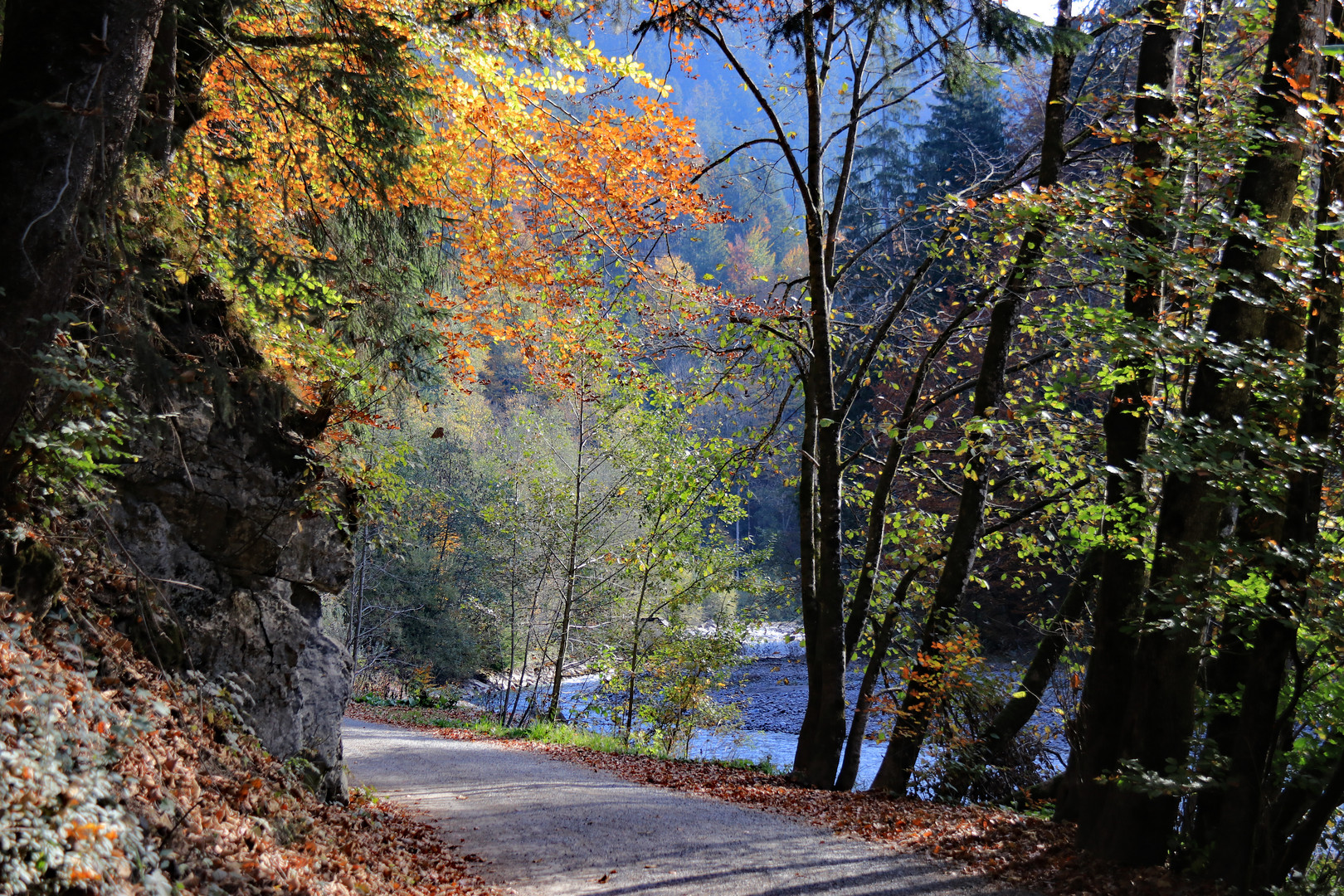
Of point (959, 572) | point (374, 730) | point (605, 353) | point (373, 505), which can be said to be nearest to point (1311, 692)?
point (959, 572)

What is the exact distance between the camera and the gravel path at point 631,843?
4.62m

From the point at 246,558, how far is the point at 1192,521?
5.97 metres

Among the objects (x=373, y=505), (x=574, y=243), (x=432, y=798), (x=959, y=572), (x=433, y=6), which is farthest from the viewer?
(x=574, y=243)

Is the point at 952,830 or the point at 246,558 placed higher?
the point at 246,558

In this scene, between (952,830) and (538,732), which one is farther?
(538,732)

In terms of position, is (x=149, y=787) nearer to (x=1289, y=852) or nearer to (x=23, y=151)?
(x=23, y=151)

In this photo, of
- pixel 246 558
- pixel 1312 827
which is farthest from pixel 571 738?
pixel 1312 827

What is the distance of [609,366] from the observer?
35.3 ft

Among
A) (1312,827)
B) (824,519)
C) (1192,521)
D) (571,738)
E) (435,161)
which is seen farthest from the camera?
(571,738)

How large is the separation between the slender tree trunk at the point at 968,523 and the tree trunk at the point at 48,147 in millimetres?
6527

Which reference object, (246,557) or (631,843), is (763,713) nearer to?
(631,843)

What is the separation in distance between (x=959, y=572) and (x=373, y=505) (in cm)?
558

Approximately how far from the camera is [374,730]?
12141mm

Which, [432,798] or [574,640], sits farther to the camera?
[574,640]
